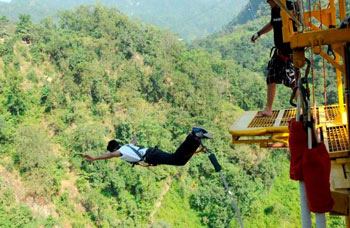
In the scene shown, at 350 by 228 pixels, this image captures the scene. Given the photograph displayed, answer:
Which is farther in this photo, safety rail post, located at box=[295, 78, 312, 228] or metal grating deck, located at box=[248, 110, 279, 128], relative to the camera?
metal grating deck, located at box=[248, 110, 279, 128]

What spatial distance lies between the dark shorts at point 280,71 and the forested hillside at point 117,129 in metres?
11.0

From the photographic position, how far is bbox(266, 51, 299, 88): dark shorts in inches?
135

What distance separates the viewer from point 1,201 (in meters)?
12.8

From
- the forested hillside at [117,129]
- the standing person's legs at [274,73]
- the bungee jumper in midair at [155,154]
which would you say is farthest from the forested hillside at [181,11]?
the standing person's legs at [274,73]

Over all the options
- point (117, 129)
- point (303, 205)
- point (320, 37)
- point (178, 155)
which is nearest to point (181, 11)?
point (117, 129)

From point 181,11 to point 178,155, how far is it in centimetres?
11963

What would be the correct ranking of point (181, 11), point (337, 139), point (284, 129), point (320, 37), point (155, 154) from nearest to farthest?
point (320, 37) → point (337, 139) → point (284, 129) → point (155, 154) → point (181, 11)

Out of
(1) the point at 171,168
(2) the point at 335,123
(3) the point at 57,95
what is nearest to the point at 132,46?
(3) the point at 57,95

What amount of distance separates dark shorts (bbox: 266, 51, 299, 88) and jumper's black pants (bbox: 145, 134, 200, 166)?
0.87 meters

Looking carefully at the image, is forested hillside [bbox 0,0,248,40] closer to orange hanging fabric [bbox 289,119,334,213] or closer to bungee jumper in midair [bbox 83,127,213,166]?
bungee jumper in midair [bbox 83,127,213,166]

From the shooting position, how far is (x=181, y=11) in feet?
392

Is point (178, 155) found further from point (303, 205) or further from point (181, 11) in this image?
point (181, 11)

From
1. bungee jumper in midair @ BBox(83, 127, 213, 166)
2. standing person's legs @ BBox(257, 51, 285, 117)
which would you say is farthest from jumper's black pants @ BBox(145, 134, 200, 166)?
standing person's legs @ BBox(257, 51, 285, 117)

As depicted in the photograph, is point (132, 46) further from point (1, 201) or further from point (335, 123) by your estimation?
point (335, 123)
